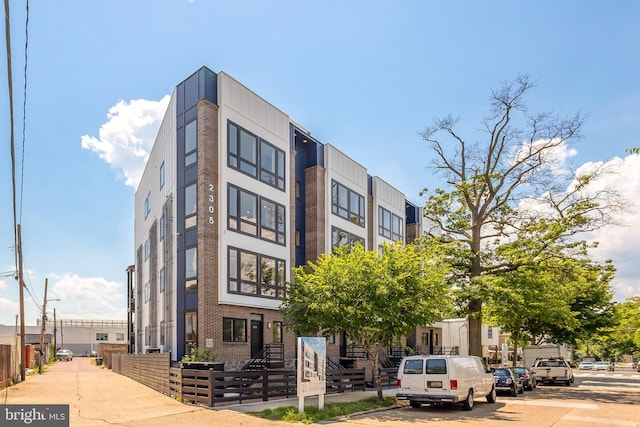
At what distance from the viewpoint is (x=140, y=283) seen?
127 feet

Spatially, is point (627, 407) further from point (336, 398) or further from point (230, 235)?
point (230, 235)

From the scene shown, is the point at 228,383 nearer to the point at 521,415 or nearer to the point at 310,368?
the point at 310,368

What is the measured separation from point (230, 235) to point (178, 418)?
33.1 ft

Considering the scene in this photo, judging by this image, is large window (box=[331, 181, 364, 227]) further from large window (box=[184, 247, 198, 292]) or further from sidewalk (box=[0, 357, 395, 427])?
sidewalk (box=[0, 357, 395, 427])

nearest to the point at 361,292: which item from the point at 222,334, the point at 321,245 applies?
the point at 222,334

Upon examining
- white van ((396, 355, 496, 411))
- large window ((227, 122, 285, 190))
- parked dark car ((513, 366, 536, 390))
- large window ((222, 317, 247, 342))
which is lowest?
parked dark car ((513, 366, 536, 390))

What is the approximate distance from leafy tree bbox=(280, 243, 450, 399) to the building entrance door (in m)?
5.22

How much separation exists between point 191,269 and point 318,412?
10.3 m

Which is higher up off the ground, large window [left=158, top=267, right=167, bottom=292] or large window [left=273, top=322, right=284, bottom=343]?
large window [left=158, top=267, right=167, bottom=292]

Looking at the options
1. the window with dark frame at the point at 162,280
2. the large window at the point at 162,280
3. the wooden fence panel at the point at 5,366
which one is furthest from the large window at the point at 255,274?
the wooden fence panel at the point at 5,366

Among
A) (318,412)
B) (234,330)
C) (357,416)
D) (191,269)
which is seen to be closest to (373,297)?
(357,416)

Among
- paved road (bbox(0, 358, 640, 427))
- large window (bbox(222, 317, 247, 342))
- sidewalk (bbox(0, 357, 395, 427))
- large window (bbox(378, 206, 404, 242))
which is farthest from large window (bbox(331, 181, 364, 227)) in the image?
paved road (bbox(0, 358, 640, 427))

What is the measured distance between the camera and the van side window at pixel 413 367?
719 inches

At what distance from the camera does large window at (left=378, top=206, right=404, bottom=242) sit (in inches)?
1542
